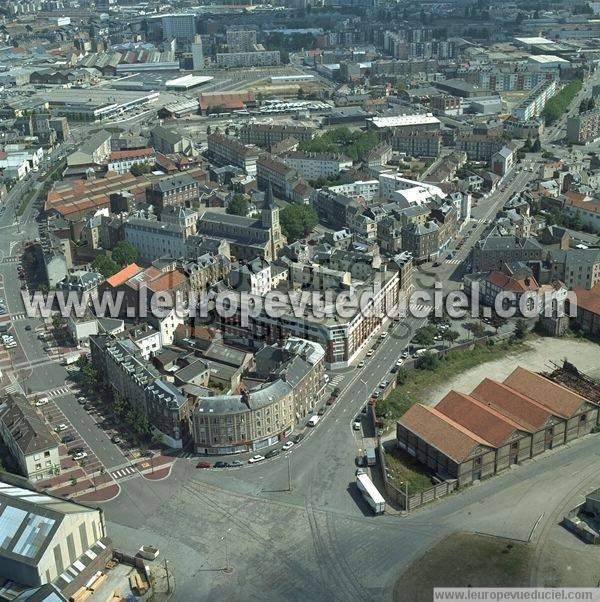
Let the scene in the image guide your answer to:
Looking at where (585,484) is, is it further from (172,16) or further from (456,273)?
(172,16)

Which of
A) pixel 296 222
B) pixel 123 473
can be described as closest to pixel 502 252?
pixel 296 222

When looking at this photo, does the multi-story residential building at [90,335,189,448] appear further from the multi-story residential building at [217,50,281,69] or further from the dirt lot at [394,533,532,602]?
the multi-story residential building at [217,50,281,69]

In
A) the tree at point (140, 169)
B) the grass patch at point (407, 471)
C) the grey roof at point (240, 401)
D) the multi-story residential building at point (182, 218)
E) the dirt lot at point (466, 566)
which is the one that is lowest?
the dirt lot at point (466, 566)

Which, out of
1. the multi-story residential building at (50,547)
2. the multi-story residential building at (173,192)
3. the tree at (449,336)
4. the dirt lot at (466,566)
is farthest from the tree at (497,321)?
the multi-story residential building at (173,192)

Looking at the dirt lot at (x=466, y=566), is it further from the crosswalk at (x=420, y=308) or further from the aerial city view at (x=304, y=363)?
the crosswalk at (x=420, y=308)

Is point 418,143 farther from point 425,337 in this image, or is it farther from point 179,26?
point 179,26

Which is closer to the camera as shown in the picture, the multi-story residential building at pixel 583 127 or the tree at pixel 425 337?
the tree at pixel 425 337
